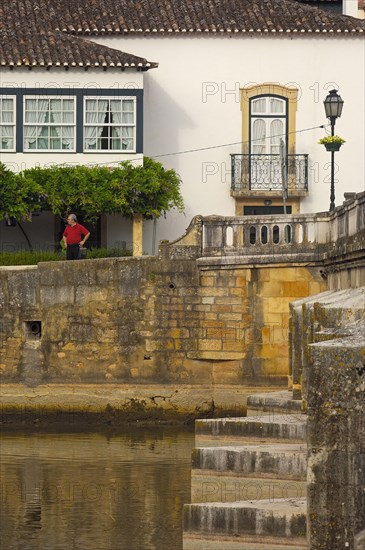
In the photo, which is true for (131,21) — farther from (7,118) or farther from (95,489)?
(95,489)

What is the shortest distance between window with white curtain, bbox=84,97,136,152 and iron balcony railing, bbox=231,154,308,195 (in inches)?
116

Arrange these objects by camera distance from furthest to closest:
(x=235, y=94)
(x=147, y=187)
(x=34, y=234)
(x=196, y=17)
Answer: (x=235, y=94), (x=196, y=17), (x=34, y=234), (x=147, y=187)

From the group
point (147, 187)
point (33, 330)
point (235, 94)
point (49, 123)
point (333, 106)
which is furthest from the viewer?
point (235, 94)

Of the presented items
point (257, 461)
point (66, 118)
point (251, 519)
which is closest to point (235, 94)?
point (66, 118)

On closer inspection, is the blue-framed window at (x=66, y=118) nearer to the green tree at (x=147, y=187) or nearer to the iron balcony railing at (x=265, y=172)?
the green tree at (x=147, y=187)

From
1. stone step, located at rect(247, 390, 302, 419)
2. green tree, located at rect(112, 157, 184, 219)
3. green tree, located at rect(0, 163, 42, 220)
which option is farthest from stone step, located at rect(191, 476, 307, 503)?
green tree, located at rect(112, 157, 184, 219)

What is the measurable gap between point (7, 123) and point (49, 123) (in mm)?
897

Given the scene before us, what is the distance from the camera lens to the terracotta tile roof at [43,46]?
33656 millimetres

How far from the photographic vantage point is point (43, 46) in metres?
34.3

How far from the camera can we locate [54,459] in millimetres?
24125

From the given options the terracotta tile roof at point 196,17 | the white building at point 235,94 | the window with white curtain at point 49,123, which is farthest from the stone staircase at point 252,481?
the terracotta tile roof at point 196,17

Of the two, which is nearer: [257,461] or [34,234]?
[257,461]

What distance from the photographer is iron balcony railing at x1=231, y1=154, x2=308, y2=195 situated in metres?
36.2

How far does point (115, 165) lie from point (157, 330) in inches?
261
